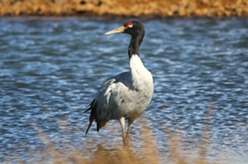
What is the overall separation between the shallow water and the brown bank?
823 mm

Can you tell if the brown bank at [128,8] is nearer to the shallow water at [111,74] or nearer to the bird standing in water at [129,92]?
the shallow water at [111,74]

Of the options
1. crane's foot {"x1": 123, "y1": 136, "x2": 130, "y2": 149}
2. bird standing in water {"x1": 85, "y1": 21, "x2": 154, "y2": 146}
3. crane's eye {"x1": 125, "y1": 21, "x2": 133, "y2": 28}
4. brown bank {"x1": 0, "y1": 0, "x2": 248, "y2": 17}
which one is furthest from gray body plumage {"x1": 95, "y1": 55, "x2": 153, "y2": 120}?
brown bank {"x1": 0, "y1": 0, "x2": 248, "y2": 17}

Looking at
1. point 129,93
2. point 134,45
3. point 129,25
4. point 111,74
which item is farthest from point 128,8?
point 129,93

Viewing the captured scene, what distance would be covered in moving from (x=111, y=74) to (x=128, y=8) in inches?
380

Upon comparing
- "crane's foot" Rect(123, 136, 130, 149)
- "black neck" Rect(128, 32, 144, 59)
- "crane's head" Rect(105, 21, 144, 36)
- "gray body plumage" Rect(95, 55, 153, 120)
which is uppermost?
"crane's head" Rect(105, 21, 144, 36)

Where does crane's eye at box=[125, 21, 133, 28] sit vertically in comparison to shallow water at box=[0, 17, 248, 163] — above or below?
above

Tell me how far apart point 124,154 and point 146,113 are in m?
2.88

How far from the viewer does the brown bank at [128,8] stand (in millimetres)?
25719

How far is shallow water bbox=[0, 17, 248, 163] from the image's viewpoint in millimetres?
11273

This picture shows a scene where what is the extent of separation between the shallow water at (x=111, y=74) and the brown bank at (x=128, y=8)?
82 cm

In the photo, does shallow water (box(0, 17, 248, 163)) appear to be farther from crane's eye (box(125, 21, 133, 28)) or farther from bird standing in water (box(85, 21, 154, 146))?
crane's eye (box(125, 21, 133, 28))

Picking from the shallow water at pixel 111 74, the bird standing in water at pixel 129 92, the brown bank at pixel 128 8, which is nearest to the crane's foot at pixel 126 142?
the bird standing in water at pixel 129 92

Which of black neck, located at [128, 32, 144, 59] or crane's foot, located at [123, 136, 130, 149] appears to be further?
crane's foot, located at [123, 136, 130, 149]

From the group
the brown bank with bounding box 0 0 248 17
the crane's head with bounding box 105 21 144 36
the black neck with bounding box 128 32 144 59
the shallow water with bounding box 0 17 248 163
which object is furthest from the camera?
the brown bank with bounding box 0 0 248 17
